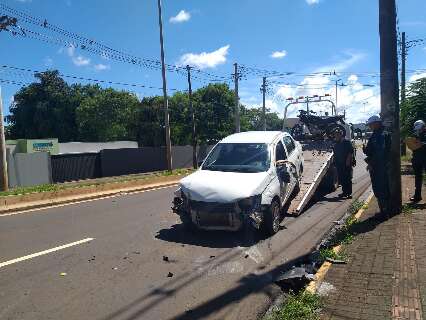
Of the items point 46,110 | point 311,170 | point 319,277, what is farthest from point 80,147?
point 319,277

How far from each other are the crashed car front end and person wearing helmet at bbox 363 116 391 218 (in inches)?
84.9

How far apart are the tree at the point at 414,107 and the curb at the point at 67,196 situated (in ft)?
36.3

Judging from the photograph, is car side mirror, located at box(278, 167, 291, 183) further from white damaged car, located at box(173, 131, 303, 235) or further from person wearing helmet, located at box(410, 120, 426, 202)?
person wearing helmet, located at box(410, 120, 426, 202)

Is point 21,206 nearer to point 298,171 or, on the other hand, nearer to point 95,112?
point 298,171

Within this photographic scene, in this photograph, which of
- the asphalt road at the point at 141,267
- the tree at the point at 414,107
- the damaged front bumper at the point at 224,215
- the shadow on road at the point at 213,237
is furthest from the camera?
the tree at the point at 414,107

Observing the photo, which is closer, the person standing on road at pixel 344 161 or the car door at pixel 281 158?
the car door at pixel 281 158

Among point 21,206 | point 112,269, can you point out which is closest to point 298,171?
point 112,269

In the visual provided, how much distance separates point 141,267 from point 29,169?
87.5ft

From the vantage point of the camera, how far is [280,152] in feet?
32.7

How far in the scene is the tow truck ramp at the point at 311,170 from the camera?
10.3 m

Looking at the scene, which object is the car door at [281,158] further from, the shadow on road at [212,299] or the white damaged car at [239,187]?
the shadow on road at [212,299]

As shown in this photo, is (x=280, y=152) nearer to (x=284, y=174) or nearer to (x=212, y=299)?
(x=284, y=174)

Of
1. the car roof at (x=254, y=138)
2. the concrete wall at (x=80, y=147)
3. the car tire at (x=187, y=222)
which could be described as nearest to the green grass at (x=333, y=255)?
the car tire at (x=187, y=222)

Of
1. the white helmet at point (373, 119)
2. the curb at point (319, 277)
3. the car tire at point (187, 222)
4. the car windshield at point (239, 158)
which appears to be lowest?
the curb at point (319, 277)
